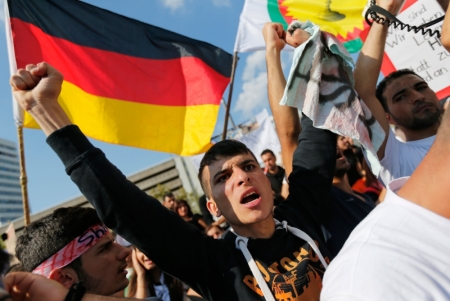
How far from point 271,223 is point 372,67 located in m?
1.02

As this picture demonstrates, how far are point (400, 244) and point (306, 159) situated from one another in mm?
1187

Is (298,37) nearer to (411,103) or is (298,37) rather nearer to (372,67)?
(372,67)

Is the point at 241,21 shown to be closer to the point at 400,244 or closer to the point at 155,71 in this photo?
the point at 155,71

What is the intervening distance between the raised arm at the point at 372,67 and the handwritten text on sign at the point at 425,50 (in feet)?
6.03

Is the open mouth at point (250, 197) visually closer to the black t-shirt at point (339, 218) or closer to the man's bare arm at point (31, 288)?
the black t-shirt at point (339, 218)

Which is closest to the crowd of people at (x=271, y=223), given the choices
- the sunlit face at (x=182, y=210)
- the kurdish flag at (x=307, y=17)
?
the kurdish flag at (x=307, y=17)

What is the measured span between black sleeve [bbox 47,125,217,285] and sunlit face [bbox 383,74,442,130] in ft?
5.69

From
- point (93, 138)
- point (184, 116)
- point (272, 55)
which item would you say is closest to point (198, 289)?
point (272, 55)

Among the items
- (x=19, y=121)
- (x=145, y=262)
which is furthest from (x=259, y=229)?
(x=19, y=121)

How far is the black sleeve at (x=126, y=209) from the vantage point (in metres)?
1.40

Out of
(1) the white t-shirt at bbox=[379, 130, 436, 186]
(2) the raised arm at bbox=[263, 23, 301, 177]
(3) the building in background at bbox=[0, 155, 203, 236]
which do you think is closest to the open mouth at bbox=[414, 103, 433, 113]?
(1) the white t-shirt at bbox=[379, 130, 436, 186]

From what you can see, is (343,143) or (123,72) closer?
(123,72)

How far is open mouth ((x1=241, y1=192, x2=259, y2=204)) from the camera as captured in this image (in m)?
1.77

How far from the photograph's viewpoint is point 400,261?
0.80m
